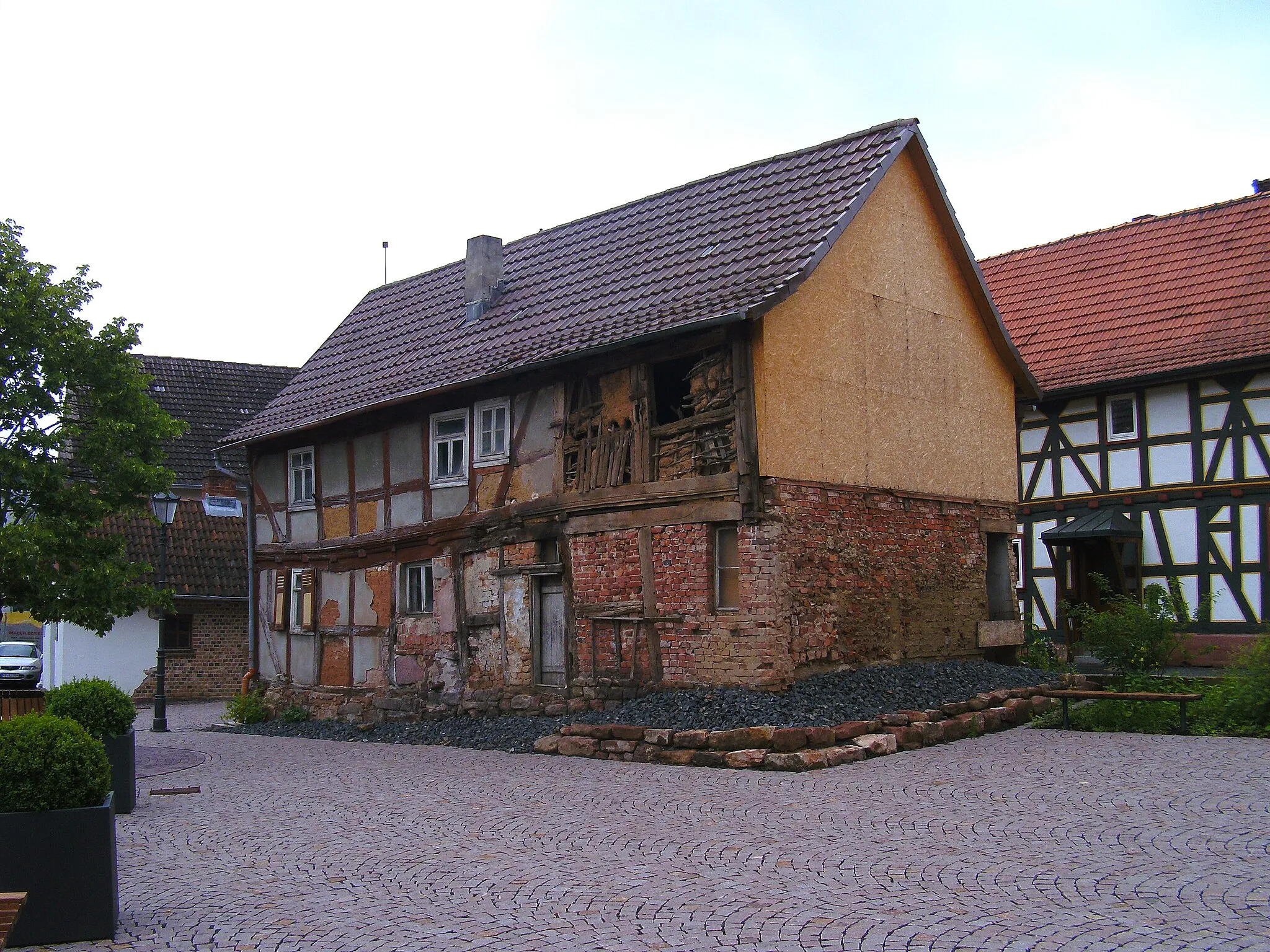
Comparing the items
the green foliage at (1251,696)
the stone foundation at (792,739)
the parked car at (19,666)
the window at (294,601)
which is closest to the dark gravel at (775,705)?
the stone foundation at (792,739)

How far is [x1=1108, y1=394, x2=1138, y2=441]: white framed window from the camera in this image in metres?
24.0

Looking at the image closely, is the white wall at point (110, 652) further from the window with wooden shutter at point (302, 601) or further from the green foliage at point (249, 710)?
the window with wooden shutter at point (302, 601)

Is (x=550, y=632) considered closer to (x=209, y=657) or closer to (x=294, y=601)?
(x=294, y=601)

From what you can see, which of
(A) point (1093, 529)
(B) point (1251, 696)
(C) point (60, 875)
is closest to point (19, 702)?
(C) point (60, 875)

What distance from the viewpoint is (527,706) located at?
17.4 m

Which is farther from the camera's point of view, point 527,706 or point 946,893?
point 527,706

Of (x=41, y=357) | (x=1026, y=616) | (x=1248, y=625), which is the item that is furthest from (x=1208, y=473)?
(x=41, y=357)

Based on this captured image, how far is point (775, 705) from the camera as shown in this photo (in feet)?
45.5

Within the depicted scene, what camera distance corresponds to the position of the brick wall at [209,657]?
1184 inches

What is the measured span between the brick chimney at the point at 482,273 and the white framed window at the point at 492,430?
10.0 feet

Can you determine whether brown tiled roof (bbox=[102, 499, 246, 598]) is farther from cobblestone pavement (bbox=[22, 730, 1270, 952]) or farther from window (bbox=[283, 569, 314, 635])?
cobblestone pavement (bbox=[22, 730, 1270, 952])

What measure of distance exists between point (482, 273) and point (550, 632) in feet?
23.6

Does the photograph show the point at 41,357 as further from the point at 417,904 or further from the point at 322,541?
the point at 417,904

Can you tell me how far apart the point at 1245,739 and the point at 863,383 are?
248 inches
